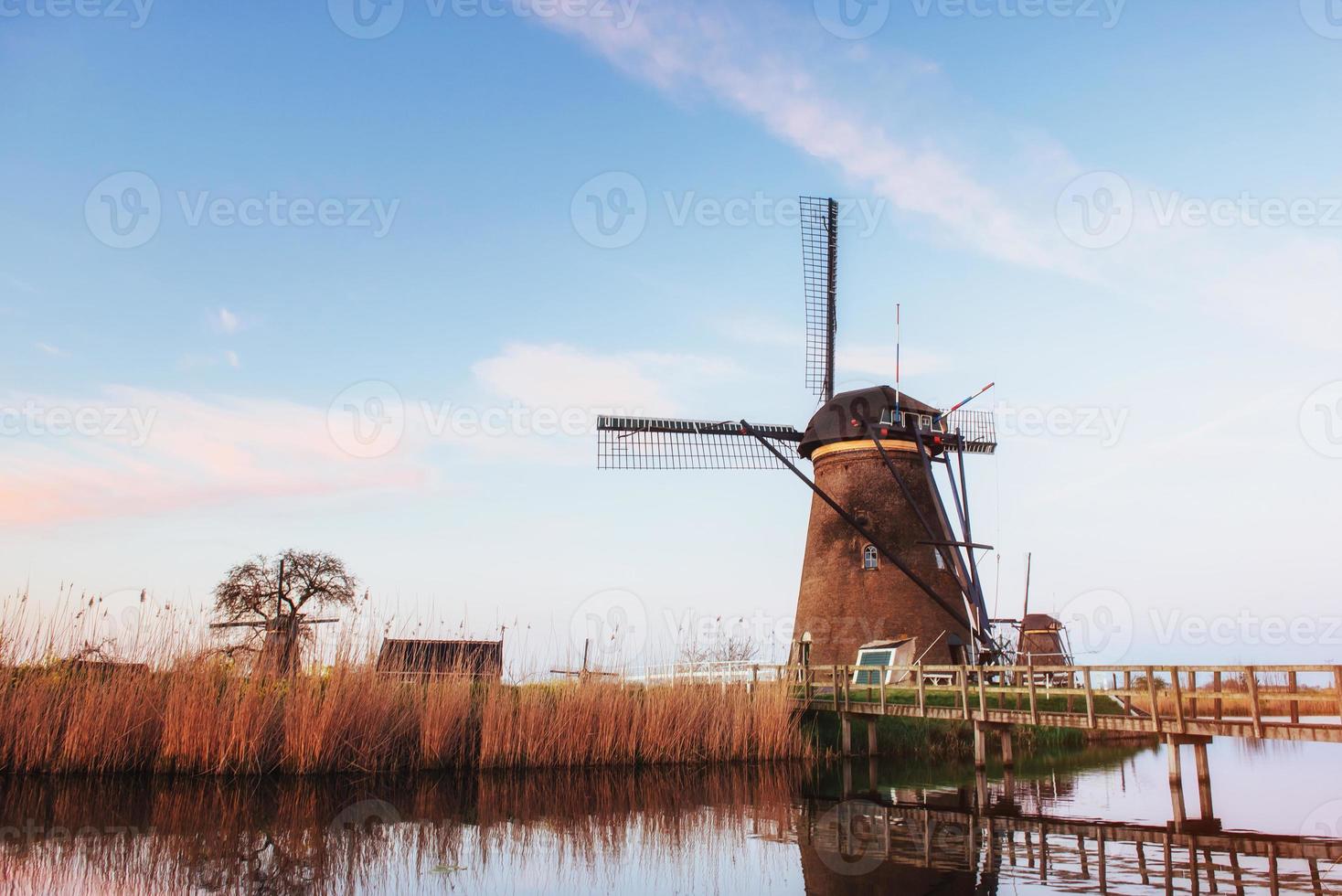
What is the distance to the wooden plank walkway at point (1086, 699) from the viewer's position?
946 cm

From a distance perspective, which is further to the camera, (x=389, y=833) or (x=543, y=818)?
(x=543, y=818)

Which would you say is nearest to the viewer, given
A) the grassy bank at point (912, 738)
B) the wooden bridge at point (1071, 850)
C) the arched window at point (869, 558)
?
the wooden bridge at point (1071, 850)

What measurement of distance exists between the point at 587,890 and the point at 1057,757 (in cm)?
1334

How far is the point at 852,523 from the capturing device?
762 inches

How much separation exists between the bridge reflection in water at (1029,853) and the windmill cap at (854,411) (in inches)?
417

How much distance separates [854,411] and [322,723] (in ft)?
43.4

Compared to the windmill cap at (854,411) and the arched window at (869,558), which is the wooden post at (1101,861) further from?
the windmill cap at (854,411)

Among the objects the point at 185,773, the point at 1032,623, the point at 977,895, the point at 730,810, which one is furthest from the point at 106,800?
the point at 1032,623

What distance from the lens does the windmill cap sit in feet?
66.5

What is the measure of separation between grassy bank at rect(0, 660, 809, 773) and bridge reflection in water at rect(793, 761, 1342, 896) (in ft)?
10.9

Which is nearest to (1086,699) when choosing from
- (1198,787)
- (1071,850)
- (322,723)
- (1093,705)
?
(1093,705)

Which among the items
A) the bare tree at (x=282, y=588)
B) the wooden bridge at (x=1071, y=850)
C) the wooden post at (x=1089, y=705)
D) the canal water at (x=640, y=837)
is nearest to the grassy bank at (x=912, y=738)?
the canal water at (x=640, y=837)

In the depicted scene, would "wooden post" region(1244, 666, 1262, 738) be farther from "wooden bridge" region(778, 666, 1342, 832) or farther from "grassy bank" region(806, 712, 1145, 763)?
"grassy bank" region(806, 712, 1145, 763)

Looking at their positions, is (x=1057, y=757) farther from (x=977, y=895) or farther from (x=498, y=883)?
(x=498, y=883)
